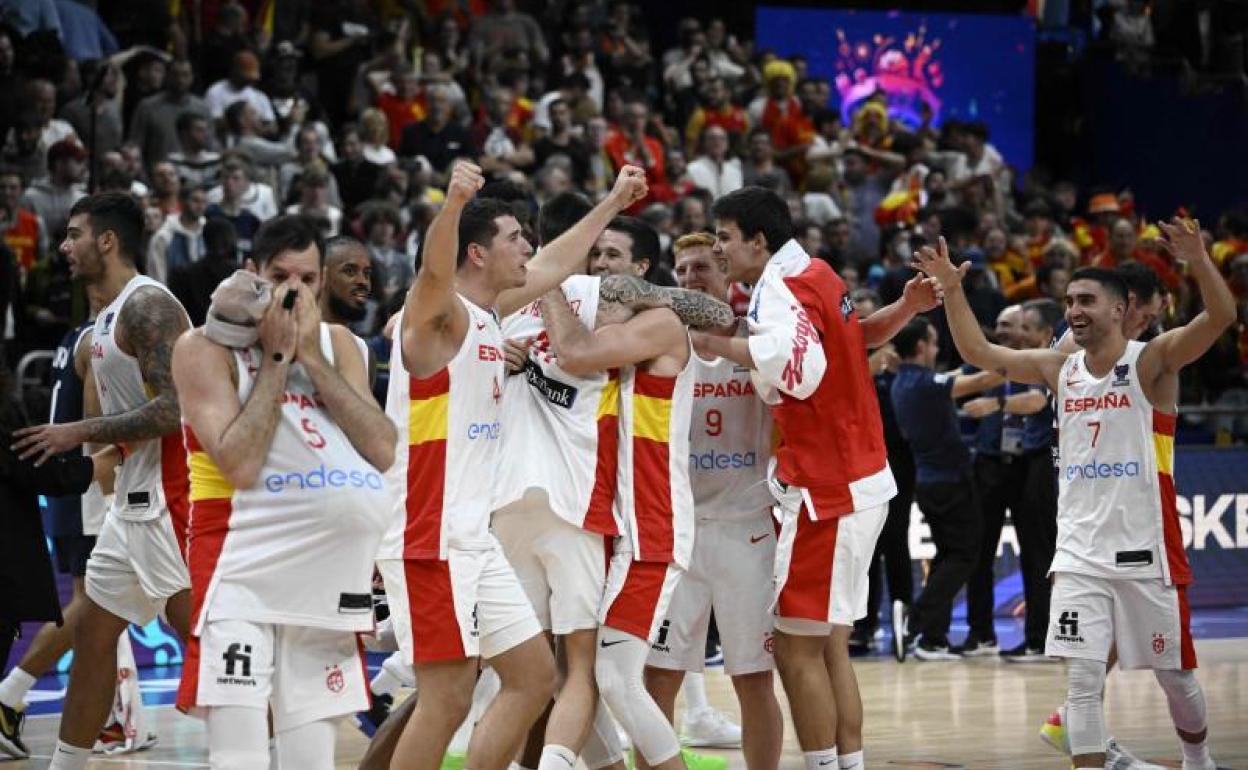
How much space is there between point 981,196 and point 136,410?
14.0 meters

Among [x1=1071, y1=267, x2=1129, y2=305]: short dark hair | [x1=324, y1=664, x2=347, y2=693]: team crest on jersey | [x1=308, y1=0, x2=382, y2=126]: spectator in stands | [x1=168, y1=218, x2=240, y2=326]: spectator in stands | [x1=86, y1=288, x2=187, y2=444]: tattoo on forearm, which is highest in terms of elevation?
[x1=308, y1=0, x2=382, y2=126]: spectator in stands

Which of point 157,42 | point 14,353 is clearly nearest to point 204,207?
point 14,353

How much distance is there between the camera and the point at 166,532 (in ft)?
24.8

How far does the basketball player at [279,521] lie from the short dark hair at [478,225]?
109 centimetres

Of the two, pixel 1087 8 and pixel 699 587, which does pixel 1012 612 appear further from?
pixel 1087 8

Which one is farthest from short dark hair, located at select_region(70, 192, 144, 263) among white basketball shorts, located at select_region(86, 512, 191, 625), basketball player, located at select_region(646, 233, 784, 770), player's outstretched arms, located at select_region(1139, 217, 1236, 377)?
player's outstretched arms, located at select_region(1139, 217, 1236, 377)

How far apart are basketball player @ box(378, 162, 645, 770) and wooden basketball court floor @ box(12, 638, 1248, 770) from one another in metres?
2.66

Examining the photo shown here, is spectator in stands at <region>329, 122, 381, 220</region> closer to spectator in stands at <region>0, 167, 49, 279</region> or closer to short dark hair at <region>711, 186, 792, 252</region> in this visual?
spectator in stands at <region>0, 167, 49, 279</region>

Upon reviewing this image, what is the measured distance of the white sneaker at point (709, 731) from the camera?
9.43 meters

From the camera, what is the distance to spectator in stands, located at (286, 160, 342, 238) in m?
15.1

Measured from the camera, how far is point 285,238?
18.0 feet

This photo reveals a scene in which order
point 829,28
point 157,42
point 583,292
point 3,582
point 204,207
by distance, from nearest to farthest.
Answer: point 583,292 → point 3,582 → point 204,207 → point 157,42 → point 829,28

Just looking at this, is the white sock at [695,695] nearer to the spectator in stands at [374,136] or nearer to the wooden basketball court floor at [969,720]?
the wooden basketball court floor at [969,720]

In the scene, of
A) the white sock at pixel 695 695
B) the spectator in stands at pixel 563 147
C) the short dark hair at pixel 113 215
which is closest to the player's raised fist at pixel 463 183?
the short dark hair at pixel 113 215
